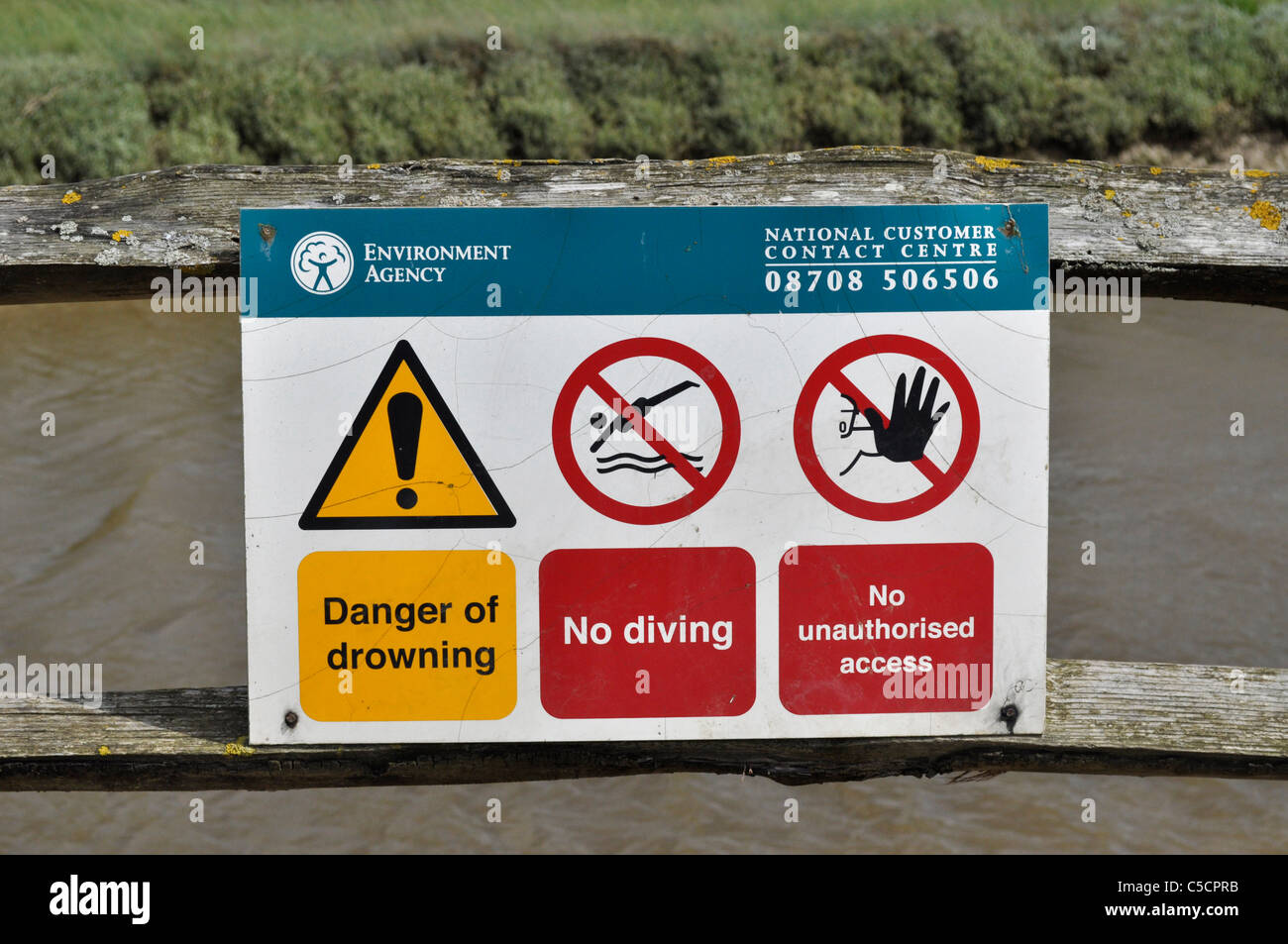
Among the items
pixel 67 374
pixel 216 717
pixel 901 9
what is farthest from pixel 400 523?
pixel 901 9

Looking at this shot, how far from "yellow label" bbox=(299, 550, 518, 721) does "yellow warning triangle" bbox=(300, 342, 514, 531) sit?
0.18 ft

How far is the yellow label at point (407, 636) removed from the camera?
1494 millimetres

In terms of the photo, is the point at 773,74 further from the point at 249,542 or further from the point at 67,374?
the point at 249,542

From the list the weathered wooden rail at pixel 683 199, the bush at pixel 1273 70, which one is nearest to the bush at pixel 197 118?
the weathered wooden rail at pixel 683 199

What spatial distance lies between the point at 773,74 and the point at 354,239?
3.82 metres

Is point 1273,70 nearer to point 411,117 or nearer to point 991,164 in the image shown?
point 411,117

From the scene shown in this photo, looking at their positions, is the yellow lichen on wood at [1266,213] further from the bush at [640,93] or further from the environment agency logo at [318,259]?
the bush at [640,93]

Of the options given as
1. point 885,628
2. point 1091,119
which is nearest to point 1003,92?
point 1091,119

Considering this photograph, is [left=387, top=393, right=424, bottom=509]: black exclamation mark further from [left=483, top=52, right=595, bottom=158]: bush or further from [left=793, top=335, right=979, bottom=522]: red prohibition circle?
[left=483, top=52, right=595, bottom=158]: bush

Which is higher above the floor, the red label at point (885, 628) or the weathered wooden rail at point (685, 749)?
the red label at point (885, 628)

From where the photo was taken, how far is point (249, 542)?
4.86 feet

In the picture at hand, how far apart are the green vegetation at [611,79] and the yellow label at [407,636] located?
332 centimetres

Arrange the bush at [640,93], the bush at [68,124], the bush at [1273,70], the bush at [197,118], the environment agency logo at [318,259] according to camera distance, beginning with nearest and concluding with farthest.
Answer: the environment agency logo at [318,259] → the bush at [68,124] → the bush at [197,118] → the bush at [640,93] → the bush at [1273,70]

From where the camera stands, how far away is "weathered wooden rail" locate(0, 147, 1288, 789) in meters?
1.49
